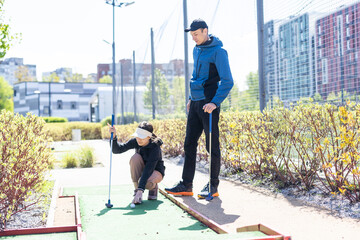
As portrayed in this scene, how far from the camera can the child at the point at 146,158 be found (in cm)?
485

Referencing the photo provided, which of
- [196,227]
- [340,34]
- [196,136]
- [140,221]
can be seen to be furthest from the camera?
[340,34]

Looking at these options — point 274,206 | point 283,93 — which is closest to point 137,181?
point 274,206

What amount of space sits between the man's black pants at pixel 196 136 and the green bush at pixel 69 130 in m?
21.4

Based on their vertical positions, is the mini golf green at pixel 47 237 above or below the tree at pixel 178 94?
below

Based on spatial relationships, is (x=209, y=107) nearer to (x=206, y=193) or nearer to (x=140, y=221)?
(x=206, y=193)

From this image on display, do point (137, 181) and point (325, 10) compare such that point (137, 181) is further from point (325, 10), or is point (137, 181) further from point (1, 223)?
point (325, 10)

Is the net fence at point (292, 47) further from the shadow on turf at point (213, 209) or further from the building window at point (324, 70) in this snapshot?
the shadow on turf at point (213, 209)

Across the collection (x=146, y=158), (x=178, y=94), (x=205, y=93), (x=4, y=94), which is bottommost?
(x=146, y=158)

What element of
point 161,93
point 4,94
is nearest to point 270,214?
point 161,93

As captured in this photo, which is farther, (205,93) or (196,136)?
(196,136)

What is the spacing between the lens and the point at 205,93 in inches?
202

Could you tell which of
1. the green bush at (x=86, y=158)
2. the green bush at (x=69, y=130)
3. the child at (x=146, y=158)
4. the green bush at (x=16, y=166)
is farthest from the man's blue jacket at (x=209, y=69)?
the green bush at (x=69, y=130)

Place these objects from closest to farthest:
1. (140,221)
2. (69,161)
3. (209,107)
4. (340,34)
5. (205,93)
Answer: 1. (140,221)
2. (209,107)
3. (205,93)
4. (340,34)
5. (69,161)

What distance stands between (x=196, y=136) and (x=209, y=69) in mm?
861
